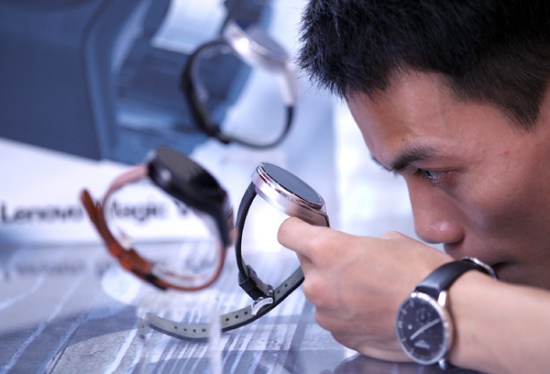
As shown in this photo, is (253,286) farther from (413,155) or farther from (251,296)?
(413,155)

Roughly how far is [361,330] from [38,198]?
3.17 feet

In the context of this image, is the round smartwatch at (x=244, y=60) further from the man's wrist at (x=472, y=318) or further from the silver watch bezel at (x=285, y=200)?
the man's wrist at (x=472, y=318)

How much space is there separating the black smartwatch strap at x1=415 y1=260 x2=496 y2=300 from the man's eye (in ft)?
0.46

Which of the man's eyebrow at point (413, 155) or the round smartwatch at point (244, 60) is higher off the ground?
the man's eyebrow at point (413, 155)

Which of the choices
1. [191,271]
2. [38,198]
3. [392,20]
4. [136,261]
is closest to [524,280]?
[392,20]

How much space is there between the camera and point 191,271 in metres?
1.10

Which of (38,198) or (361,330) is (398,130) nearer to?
(361,330)

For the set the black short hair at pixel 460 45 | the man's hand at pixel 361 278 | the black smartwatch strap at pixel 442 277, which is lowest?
the man's hand at pixel 361 278

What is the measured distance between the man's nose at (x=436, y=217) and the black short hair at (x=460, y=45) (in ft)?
0.41

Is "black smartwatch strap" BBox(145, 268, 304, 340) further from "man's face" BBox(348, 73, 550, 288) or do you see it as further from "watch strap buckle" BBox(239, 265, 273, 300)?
"man's face" BBox(348, 73, 550, 288)

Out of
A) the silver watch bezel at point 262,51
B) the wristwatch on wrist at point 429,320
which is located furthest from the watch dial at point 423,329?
the silver watch bezel at point 262,51

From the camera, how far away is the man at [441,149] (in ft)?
1.94

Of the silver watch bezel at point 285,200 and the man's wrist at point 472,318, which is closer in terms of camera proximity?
the man's wrist at point 472,318

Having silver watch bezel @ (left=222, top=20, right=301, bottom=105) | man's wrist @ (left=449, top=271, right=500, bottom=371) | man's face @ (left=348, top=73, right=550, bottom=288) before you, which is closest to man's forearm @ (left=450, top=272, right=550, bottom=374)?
man's wrist @ (left=449, top=271, right=500, bottom=371)
